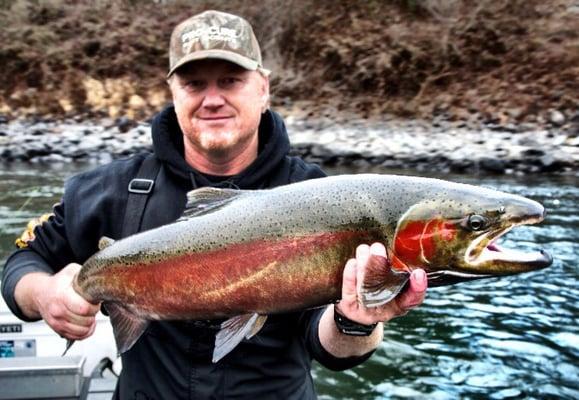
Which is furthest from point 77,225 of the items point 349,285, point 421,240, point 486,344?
point 486,344

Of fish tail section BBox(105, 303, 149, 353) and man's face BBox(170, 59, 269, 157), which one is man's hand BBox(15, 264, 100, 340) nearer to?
fish tail section BBox(105, 303, 149, 353)

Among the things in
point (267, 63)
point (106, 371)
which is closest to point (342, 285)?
point (106, 371)

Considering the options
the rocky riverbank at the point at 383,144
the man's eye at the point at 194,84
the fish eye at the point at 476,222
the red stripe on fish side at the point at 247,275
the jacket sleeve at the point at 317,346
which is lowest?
the rocky riverbank at the point at 383,144

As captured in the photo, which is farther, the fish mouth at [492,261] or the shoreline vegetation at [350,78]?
the shoreline vegetation at [350,78]

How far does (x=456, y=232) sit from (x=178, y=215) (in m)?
1.11

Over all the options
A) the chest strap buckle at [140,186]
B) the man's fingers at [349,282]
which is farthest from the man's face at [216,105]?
the man's fingers at [349,282]

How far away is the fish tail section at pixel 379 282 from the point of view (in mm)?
1868

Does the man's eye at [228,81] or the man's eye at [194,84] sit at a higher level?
the man's eye at [228,81]

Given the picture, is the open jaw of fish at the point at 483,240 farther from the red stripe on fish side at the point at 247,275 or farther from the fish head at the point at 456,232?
the red stripe on fish side at the point at 247,275

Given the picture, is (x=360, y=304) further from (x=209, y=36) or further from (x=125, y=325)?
(x=209, y=36)

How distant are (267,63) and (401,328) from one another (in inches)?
791

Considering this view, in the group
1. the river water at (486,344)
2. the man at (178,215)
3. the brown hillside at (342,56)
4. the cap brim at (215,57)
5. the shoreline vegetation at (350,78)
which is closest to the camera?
the man at (178,215)

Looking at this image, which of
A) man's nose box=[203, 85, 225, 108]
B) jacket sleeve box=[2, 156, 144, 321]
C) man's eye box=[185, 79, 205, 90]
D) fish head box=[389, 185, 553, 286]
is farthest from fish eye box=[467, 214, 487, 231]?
jacket sleeve box=[2, 156, 144, 321]

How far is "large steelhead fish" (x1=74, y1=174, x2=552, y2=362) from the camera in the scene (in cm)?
189
